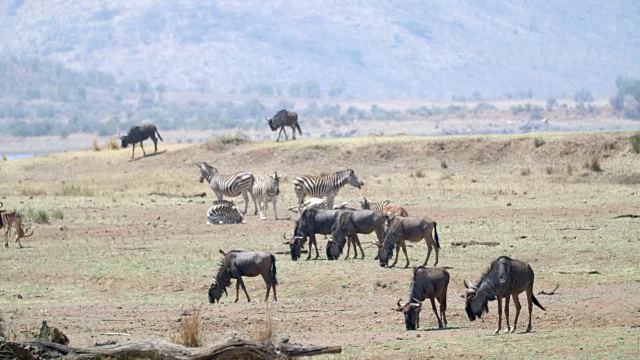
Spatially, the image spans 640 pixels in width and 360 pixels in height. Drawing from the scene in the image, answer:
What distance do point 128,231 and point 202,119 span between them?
14632 cm

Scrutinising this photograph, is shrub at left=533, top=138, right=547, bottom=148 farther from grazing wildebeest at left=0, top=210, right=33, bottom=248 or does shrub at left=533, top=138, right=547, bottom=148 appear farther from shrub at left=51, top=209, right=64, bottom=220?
grazing wildebeest at left=0, top=210, right=33, bottom=248

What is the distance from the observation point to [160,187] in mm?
42750

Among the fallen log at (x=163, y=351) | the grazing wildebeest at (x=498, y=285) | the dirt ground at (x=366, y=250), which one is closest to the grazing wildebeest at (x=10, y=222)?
the dirt ground at (x=366, y=250)

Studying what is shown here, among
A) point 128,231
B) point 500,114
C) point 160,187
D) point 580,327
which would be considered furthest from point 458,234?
point 500,114

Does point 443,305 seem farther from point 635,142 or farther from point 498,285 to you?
point 635,142

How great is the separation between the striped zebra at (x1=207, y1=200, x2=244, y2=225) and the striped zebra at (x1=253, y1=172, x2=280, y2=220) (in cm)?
102

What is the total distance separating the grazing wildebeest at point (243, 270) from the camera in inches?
790

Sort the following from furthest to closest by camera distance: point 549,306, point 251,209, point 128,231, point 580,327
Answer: point 251,209
point 128,231
point 549,306
point 580,327

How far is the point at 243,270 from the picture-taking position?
20219 mm

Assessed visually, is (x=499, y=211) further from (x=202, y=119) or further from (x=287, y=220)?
(x=202, y=119)

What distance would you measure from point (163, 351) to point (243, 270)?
18.2 ft

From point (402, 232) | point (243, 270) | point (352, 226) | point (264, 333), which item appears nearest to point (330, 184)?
point (352, 226)

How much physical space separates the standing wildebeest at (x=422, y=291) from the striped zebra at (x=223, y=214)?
45.4 feet

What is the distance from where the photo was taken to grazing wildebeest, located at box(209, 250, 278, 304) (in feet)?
65.9
